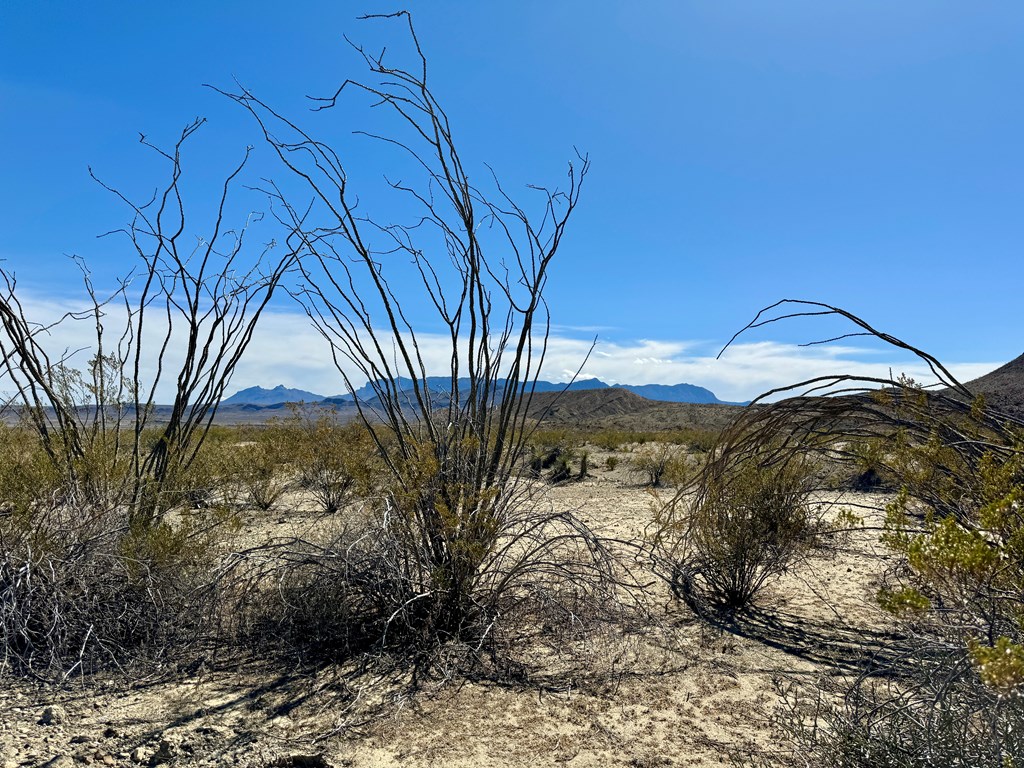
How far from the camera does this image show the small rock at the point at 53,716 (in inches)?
152

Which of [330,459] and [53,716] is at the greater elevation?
[330,459]

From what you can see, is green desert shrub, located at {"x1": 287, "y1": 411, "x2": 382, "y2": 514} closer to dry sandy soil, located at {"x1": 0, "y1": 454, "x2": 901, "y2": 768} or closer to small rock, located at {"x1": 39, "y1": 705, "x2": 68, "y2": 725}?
dry sandy soil, located at {"x1": 0, "y1": 454, "x2": 901, "y2": 768}

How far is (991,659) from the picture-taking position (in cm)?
196

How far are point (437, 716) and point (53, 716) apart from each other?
6.93 ft

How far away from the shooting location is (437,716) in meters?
4.06

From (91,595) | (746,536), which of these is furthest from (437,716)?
(746,536)

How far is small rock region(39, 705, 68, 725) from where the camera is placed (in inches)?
152

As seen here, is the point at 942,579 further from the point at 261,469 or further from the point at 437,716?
the point at 261,469

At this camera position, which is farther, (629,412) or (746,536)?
(629,412)

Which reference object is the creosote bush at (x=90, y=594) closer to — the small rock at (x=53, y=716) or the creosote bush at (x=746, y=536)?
the small rock at (x=53, y=716)

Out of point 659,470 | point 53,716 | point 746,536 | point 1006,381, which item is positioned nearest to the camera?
point 53,716

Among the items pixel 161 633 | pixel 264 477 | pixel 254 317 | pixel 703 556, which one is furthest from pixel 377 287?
pixel 264 477

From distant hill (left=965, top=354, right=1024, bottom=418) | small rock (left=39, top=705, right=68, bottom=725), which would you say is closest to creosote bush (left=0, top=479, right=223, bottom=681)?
small rock (left=39, top=705, right=68, bottom=725)

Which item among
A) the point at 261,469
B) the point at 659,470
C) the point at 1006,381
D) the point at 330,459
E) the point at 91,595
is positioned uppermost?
the point at 1006,381
